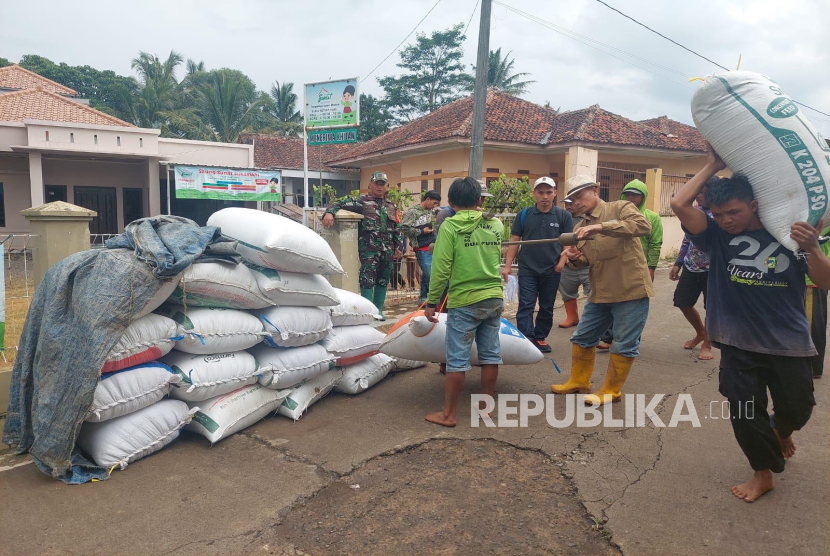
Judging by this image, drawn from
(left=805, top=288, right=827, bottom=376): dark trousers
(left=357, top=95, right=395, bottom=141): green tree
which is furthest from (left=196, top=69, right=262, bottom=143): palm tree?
(left=805, top=288, right=827, bottom=376): dark trousers

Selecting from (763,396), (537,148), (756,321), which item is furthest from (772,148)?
(537,148)

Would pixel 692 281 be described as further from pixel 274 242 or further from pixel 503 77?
pixel 503 77

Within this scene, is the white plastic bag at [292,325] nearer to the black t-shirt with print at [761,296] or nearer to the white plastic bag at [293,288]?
the white plastic bag at [293,288]

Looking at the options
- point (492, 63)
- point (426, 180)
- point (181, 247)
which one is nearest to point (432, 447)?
point (181, 247)

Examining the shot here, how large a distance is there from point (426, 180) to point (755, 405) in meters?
16.4

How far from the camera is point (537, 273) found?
5.29 metres

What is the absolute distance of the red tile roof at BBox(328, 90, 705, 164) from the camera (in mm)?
16641

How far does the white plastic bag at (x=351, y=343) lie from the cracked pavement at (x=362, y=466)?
1.06 ft

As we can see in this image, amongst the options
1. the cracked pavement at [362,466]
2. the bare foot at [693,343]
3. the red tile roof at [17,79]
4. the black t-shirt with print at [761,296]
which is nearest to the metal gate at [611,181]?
the bare foot at [693,343]

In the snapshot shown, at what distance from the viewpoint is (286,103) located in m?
37.9

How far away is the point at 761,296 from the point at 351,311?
2.72 meters

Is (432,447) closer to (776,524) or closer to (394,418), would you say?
(394,418)

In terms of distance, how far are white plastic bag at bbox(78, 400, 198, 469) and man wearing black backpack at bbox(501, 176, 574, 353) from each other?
10.2ft

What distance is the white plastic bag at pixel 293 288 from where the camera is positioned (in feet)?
12.1
